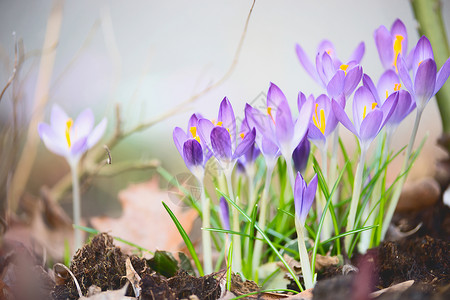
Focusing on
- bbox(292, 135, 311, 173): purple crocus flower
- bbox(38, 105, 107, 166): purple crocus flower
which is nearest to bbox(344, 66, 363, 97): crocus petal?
bbox(292, 135, 311, 173): purple crocus flower

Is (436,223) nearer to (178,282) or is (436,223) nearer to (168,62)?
(178,282)

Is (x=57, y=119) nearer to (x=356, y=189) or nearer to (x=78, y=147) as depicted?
(x=78, y=147)

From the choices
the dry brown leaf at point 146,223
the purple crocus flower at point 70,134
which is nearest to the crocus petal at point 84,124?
the purple crocus flower at point 70,134

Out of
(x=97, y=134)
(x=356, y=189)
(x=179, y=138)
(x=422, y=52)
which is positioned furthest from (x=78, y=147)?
(x=422, y=52)

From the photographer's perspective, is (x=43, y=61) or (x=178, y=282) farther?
(x=43, y=61)

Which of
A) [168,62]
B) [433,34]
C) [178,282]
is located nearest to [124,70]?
[168,62]

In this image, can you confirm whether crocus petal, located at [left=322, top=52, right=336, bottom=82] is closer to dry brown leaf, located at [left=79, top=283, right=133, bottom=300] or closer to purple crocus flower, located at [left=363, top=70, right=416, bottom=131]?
purple crocus flower, located at [left=363, top=70, right=416, bottom=131]
